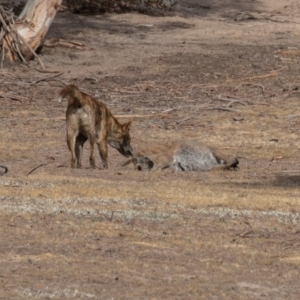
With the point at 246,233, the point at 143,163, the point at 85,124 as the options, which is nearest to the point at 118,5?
the point at 85,124

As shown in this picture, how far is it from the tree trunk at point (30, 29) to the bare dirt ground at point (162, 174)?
54cm

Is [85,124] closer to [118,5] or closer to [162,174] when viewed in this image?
[162,174]

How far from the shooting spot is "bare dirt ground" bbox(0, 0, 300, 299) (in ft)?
27.5

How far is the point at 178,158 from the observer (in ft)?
46.9

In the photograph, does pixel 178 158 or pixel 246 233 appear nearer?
pixel 246 233

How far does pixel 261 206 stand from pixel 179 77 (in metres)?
12.0

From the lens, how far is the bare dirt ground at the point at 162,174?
8.38 metres

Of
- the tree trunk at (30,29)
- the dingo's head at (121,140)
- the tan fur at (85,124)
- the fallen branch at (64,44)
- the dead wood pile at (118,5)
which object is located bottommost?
the dead wood pile at (118,5)

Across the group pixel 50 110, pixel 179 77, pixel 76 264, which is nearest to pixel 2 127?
pixel 50 110

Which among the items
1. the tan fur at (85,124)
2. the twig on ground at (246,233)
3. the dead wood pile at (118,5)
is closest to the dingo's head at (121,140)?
the tan fur at (85,124)

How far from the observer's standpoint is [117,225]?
988 cm

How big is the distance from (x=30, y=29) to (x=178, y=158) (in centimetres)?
1046

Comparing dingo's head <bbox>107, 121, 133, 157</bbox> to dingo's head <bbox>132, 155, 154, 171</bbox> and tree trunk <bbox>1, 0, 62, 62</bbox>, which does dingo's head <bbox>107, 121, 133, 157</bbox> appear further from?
tree trunk <bbox>1, 0, 62, 62</bbox>

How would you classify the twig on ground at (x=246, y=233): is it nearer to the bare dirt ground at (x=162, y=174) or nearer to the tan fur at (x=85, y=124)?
the bare dirt ground at (x=162, y=174)
